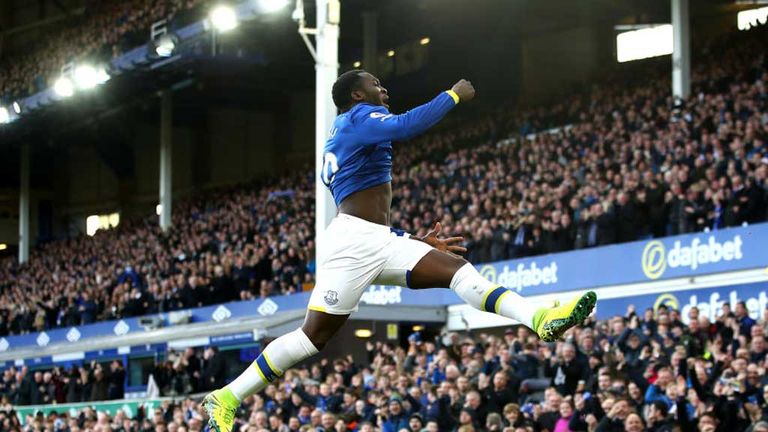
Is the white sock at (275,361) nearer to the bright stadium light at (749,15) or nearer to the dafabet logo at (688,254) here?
the dafabet logo at (688,254)

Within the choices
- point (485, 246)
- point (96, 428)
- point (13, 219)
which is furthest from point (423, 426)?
point (13, 219)

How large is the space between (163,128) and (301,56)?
224 inches

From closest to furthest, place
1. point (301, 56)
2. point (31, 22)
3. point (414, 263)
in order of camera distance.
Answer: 1. point (414, 263)
2. point (301, 56)
3. point (31, 22)

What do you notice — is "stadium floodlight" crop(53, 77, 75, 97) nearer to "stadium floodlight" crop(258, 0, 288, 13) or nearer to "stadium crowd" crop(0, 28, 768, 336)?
"stadium crowd" crop(0, 28, 768, 336)

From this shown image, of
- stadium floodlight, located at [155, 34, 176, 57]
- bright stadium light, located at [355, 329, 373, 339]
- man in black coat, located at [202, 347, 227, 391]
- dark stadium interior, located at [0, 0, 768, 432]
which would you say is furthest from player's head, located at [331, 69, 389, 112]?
stadium floodlight, located at [155, 34, 176, 57]

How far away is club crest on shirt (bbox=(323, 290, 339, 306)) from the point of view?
745cm

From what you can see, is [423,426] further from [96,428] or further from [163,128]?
[163,128]

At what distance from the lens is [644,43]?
126 feet

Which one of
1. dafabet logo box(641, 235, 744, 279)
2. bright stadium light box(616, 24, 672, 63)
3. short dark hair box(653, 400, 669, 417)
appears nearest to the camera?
short dark hair box(653, 400, 669, 417)

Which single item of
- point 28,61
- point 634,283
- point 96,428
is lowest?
point 96,428

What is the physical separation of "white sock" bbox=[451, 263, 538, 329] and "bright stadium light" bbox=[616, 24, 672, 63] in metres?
31.3

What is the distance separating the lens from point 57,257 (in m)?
43.8

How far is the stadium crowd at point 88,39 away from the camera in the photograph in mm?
35656

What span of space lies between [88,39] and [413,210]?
17130mm
